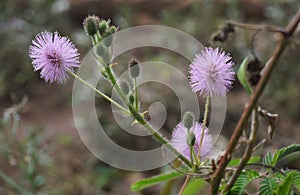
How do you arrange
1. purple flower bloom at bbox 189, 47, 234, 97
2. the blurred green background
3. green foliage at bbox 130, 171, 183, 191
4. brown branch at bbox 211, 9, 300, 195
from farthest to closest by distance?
the blurred green background
green foliage at bbox 130, 171, 183, 191
purple flower bloom at bbox 189, 47, 234, 97
brown branch at bbox 211, 9, 300, 195

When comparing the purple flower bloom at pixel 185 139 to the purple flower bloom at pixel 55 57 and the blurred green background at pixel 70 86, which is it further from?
the blurred green background at pixel 70 86

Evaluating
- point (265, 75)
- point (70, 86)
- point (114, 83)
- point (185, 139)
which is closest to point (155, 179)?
point (185, 139)

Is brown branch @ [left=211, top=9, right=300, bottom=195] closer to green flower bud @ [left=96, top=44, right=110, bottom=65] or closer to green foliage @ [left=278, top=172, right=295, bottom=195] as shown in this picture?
green foliage @ [left=278, top=172, right=295, bottom=195]

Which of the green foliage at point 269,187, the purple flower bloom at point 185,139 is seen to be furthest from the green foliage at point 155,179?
the green foliage at point 269,187

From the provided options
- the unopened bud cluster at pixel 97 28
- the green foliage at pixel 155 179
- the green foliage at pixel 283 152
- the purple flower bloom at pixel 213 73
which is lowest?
the green foliage at pixel 155 179

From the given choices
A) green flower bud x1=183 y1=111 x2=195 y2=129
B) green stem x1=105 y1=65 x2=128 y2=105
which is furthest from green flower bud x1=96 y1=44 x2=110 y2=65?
green flower bud x1=183 y1=111 x2=195 y2=129

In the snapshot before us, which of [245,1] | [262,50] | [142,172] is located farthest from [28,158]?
[245,1]
